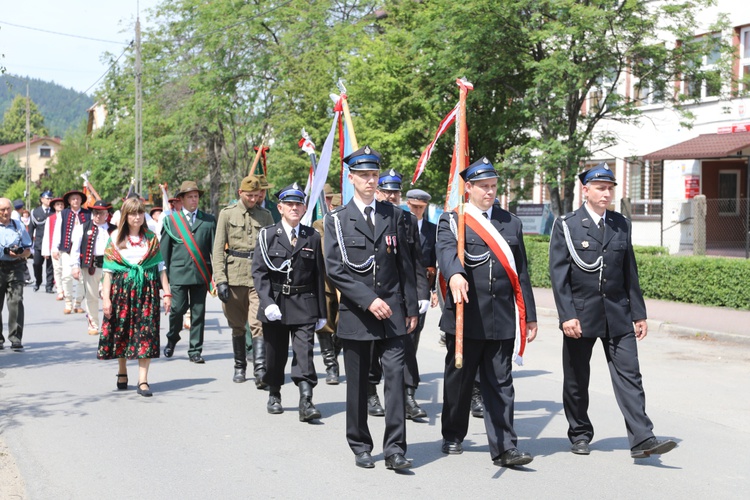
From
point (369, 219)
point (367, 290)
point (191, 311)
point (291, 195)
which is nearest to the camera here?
point (367, 290)

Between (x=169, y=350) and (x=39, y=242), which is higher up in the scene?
(x=39, y=242)

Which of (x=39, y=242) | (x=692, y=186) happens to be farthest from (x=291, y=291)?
(x=692, y=186)

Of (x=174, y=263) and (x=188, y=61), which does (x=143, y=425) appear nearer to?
(x=174, y=263)

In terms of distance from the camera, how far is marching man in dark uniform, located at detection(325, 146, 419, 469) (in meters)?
6.52

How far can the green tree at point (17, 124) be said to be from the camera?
160 meters

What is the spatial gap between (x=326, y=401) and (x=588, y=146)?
15446mm

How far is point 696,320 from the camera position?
1565cm

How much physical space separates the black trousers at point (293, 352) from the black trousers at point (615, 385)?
2.21 metres

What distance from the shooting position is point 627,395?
664 centimetres

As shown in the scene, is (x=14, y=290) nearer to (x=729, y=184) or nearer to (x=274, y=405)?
(x=274, y=405)

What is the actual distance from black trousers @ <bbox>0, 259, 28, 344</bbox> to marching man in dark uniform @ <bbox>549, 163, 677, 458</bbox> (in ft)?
25.5

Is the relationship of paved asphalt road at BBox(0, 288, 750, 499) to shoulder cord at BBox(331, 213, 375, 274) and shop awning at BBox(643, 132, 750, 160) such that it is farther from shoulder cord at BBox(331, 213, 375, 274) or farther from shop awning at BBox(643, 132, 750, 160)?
shop awning at BBox(643, 132, 750, 160)

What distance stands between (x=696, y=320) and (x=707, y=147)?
39.5 ft

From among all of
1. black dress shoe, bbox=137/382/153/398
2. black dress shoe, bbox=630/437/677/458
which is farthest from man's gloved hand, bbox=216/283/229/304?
black dress shoe, bbox=630/437/677/458
